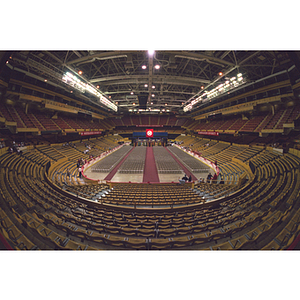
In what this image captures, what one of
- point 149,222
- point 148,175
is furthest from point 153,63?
point 149,222

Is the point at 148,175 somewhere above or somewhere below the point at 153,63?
below

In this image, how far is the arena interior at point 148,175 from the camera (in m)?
3.93

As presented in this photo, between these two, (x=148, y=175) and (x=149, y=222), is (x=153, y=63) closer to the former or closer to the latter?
(x=148, y=175)

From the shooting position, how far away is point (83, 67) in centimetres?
1438

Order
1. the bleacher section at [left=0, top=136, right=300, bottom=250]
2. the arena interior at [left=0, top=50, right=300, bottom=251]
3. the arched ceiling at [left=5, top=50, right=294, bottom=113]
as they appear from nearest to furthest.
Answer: the bleacher section at [left=0, top=136, right=300, bottom=250] < the arena interior at [left=0, top=50, right=300, bottom=251] < the arched ceiling at [left=5, top=50, right=294, bottom=113]

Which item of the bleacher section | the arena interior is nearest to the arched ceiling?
the arena interior

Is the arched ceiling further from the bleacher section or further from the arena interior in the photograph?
the bleacher section

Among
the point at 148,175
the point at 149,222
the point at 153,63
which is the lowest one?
the point at 148,175

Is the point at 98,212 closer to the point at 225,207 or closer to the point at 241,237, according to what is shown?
the point at 241,237

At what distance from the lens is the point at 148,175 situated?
14094 mm

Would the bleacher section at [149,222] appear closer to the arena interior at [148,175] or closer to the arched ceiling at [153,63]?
the arena interior at [148,175]

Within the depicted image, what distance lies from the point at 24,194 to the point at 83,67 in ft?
50.1

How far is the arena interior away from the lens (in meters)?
3.93

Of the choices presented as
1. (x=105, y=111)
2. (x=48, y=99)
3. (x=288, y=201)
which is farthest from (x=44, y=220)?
(x=105, y=111)
